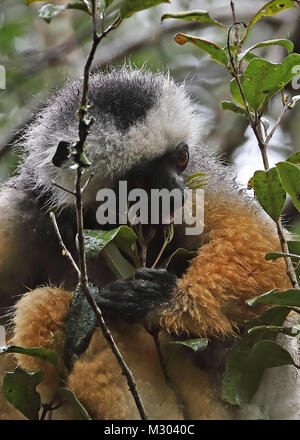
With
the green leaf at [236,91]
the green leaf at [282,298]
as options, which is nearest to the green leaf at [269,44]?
the green leaf at [236,91]

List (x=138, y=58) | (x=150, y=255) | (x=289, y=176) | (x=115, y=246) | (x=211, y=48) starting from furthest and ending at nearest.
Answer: (x=138, y=58) → (x=150, y=255) → (x=115, y=246) → (x=211, y=48) → (x=289, y=176)

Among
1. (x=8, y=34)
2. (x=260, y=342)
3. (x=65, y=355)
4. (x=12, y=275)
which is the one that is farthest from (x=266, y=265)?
(x=8, y=34)

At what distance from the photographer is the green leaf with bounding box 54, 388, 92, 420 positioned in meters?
2.49

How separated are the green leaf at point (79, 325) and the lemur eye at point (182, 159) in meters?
1.08

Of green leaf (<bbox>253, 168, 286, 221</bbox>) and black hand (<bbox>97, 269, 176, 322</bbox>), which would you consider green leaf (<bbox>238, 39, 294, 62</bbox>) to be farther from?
black hand (<bbox>97, 269, 176, 322</bbox>)

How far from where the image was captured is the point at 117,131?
3.18m

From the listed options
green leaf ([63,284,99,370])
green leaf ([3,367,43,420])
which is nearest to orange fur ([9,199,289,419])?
green leaf ([63,284,99,370])

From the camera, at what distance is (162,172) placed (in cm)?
321

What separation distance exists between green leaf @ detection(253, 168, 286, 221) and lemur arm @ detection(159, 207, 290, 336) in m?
0.56

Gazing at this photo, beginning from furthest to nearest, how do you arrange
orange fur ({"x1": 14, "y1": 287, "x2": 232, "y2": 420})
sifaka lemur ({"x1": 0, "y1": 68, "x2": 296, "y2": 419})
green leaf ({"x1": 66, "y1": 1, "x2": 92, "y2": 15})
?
1. sifaka lemur ({"x1": 0, "y1": 68, "x2": 296, "y2": 419})
2. orange fur ({"x1": 14, "y1": 287, "x2": 232, "y2": 420})
3. green leaf ({"x1": 66, "y1": 1, "x2": 92, "y2": 15})

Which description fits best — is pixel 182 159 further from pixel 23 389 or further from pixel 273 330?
pixel 23 389

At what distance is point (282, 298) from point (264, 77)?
0.94m

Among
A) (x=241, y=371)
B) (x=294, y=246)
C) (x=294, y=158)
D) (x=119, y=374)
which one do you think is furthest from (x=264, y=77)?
(x=119, y=374)

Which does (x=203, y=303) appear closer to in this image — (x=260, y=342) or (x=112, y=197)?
(x=260, y=342)
